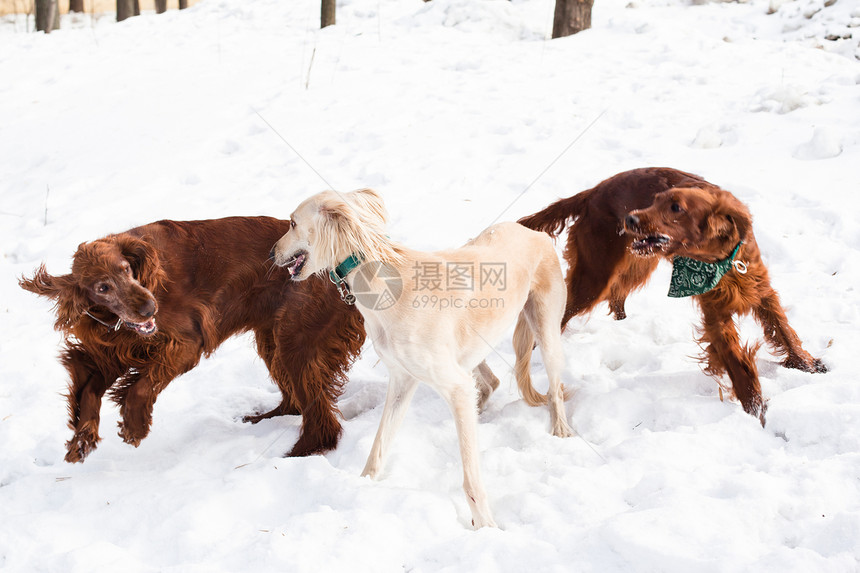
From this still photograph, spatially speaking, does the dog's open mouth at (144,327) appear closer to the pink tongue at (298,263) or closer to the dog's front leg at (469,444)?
the pink tongue at (298,263)

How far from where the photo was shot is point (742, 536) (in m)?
2.17

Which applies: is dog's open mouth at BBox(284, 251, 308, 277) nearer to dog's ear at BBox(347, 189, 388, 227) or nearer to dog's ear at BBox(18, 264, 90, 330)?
dog's ear at BBox(347, 189, 388, 227)

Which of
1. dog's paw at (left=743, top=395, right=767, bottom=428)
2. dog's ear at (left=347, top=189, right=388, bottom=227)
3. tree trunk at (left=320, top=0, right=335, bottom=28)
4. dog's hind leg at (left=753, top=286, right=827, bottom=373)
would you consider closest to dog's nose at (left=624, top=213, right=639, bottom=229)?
dog's hind leg at (left=753, top=286, right=827, bottom=373)

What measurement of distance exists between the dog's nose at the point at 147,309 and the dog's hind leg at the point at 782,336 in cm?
282

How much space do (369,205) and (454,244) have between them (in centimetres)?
237

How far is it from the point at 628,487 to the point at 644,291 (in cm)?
208

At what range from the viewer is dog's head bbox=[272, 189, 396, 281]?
2500 millimetres

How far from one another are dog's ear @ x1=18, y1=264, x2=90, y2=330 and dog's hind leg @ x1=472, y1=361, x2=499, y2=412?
1.88 m

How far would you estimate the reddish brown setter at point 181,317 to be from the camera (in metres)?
2.98

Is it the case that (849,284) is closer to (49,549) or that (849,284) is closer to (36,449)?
(49,549)

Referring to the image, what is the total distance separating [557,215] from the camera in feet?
13.5

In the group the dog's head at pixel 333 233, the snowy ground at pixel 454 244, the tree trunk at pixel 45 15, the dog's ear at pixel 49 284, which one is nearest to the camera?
the snowy ground at pixel 454 244

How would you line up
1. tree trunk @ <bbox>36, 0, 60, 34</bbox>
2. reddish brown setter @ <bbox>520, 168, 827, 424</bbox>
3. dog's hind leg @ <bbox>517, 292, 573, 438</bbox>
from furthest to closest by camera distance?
tree trunk @ <bbox>36, 0, 60, 34</bbox> → dog's hind leg @ <bbox>517, 292, 573, 438</bbox> → reddish brown setter @ <bbox>520, 168, 827, 424</bbox>

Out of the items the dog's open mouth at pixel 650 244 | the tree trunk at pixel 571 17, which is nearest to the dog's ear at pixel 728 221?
the dog's open mouth at pixel 650 244
